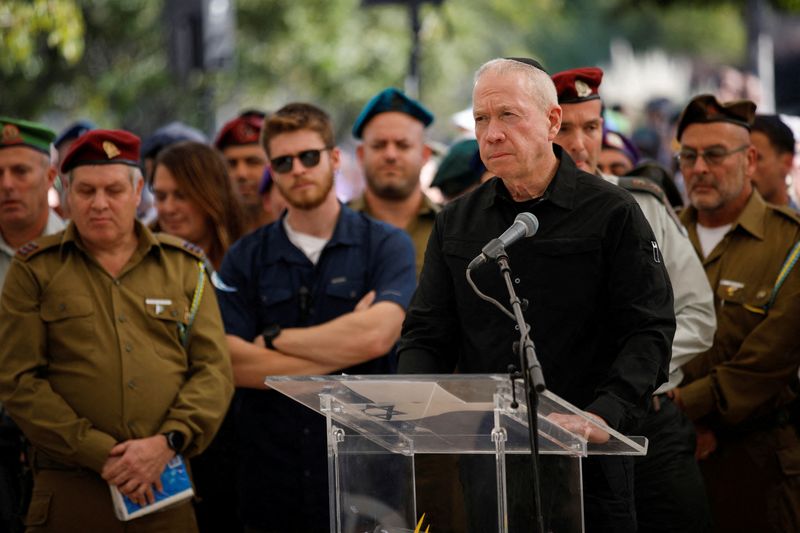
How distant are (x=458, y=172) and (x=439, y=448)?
4.11m

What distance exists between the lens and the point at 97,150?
596cm

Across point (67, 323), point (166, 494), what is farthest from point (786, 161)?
point (67, 323)

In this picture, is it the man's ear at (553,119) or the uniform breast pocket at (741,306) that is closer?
the man's ear at (553,119)

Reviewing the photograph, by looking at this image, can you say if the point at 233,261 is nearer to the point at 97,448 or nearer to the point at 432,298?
the point at 97,448

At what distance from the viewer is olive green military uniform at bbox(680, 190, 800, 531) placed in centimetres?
608

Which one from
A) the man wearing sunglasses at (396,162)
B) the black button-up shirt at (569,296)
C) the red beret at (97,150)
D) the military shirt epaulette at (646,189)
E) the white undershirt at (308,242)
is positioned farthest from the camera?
the man wearing sunglasses at (396,162)

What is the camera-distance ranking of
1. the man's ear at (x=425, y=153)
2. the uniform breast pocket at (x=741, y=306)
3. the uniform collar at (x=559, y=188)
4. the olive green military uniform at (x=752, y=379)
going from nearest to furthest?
the uniform collar at (x=559, y=188), the olive green military uniform at (x=752, y=379), the uniform breast pocket at (x=741, y=306), the man's ear at (x=425, y=153)

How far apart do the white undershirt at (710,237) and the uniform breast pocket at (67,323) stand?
3100mm

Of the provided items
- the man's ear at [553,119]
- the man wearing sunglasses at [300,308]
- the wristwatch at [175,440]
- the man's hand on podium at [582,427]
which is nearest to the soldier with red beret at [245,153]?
the man wearing sunglasses at [300,308]

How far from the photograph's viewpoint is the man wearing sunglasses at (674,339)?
541 cm

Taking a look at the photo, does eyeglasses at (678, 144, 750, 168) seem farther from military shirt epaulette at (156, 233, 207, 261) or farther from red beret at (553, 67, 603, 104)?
military shirt epaulette at (156, 233, 207, 261)

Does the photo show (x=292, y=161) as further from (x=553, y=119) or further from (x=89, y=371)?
(x=553, y=119)

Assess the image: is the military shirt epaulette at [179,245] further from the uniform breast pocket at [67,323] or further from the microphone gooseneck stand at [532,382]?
the microphone gooseneck stand at [532,382]

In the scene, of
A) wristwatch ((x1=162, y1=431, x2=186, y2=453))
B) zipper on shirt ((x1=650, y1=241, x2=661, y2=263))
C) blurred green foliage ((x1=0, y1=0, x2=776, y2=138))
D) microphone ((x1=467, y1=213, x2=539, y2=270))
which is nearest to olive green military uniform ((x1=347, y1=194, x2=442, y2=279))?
wristwatch ((x1=162, y1=431, x2=186, y2=453))
